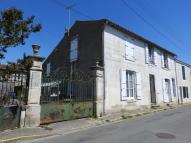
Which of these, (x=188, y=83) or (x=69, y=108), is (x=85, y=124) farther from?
(x=188, y=83)

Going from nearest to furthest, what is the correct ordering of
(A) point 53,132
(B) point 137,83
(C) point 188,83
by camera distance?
(A) point 53,132 → (B) point 137,83 → (C) point 188,83

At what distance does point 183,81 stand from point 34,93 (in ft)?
71.1

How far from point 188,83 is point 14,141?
83.6 ft

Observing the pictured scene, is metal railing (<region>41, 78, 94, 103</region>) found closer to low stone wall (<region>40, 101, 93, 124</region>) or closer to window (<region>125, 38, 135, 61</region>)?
low stone wall (<region>40, 101, 93, 124</region>)

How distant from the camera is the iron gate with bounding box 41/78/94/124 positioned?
906 cm

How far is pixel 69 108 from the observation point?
10039 millimetres

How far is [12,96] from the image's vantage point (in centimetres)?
796

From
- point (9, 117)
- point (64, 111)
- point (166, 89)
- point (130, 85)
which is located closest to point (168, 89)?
point (166, 89)

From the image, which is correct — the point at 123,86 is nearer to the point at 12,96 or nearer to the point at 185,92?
the point at 12,96

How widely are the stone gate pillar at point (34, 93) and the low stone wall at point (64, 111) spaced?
0.42 m

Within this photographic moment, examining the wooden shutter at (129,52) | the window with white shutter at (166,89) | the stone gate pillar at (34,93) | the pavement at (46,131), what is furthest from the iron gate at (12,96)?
the window with white shutter at (166,89)

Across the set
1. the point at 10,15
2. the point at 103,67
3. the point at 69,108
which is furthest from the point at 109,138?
the point at 103,67

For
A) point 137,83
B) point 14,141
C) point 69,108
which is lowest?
point 14,141

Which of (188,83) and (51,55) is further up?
(51,55)
